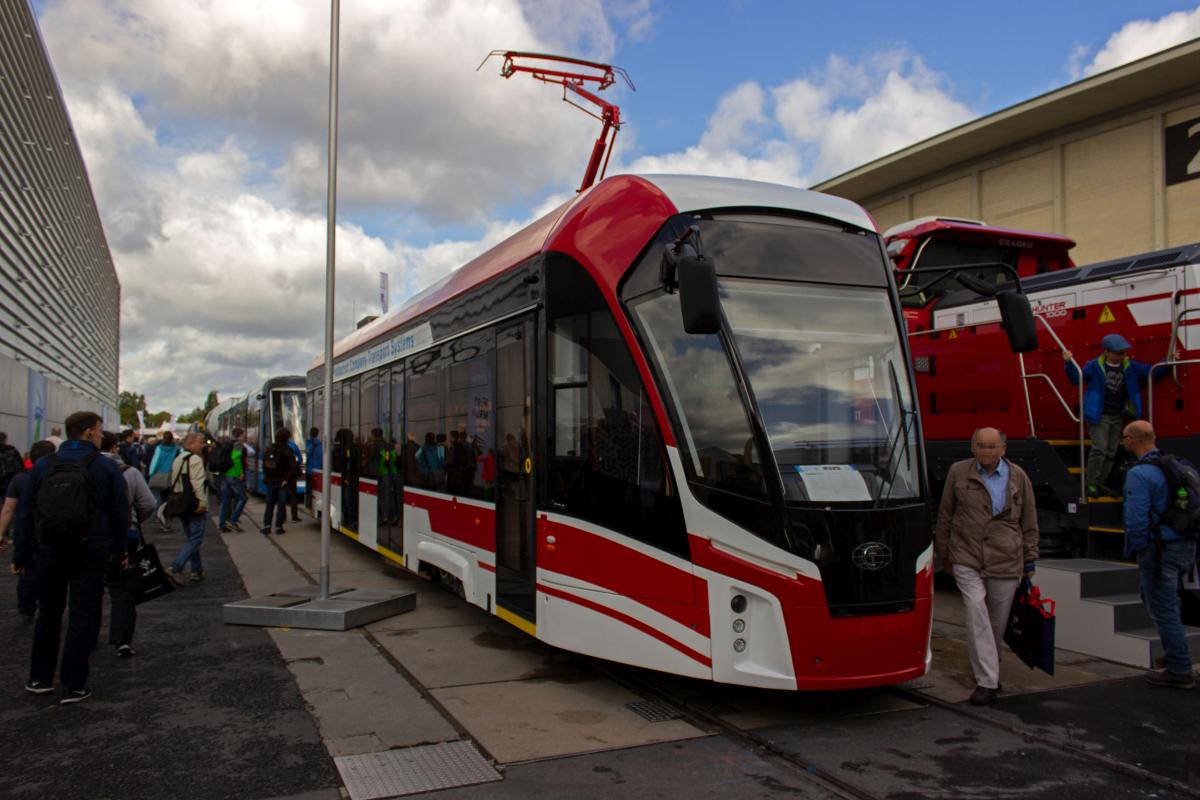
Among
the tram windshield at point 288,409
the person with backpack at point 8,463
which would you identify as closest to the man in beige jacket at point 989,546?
the person with backpack at point 8,463

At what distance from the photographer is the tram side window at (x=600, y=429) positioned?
520cm

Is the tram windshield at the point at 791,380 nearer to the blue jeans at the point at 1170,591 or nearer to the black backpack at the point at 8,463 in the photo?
the blue jeans at the point at 1170,591

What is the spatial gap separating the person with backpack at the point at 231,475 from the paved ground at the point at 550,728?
23.5 feet

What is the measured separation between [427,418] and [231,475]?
25.8 ft

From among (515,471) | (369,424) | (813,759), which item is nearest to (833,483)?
(813,759)

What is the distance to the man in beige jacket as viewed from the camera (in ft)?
18.3

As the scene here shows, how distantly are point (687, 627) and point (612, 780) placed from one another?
3.25 ft

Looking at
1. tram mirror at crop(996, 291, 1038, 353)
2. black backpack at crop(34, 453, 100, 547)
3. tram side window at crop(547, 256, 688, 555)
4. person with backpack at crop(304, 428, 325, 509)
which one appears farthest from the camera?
person with backpack at crop(304, 428, 325, 509)

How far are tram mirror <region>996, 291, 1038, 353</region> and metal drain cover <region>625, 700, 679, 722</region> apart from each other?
10.4 ft

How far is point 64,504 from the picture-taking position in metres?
5.50

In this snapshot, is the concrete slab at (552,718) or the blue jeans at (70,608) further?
the blue jeans at (70,608)

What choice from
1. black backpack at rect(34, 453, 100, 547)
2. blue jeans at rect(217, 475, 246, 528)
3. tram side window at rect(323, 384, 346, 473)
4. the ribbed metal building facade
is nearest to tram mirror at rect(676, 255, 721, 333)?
black backpack at rect(34, 453, 100, 547)

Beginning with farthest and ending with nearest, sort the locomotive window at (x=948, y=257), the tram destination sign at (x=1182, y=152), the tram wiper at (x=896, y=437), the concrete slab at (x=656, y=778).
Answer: the tram destination sign at (x=1182, y=152), the locomotive window at (x=948, y=257), the tram wiper at (x=896, y=437), the concrete slab at (x=656, y=778)

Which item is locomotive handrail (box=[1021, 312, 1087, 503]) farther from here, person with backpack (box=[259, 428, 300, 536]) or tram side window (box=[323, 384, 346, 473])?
person with backpack (box=[259, 428, 300, 536])
